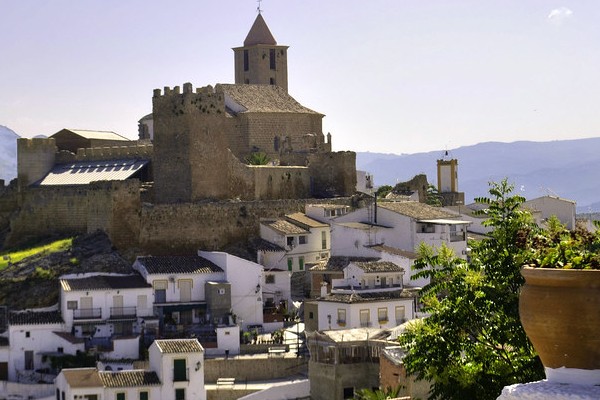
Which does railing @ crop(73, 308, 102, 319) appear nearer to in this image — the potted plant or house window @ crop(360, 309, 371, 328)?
house window @ crop(360, 309, 371, 328)

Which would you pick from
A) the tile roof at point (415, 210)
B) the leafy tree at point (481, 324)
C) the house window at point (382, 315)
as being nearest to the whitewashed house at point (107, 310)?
the house window at point (382, 315)

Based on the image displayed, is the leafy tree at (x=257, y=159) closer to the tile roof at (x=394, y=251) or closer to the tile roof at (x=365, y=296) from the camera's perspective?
the tile roof at (x=394, y=251)

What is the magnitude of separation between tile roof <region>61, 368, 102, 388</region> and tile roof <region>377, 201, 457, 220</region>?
17036 millimetres

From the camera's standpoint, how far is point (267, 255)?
153ft

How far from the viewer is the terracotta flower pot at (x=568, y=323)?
27.9 feet

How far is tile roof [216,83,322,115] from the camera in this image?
62.2m

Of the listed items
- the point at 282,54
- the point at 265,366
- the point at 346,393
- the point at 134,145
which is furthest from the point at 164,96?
the point at 282,54

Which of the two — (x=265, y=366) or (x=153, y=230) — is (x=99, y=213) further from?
(x=265, y=366)

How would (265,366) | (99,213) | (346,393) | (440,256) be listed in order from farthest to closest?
(99,213)
(265,366)
(346,393)
(440,256)

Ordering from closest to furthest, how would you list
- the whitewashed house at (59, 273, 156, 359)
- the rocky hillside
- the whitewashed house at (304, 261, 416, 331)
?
the whitewashed house at (304, 261, 416, 331), the whitewashed house at (59, 273, 156, 359), the rocky hillside

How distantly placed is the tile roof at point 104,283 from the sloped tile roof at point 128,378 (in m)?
6.16

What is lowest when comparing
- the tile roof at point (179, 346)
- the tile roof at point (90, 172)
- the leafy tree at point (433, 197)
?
the tile roof at point (179, 346)

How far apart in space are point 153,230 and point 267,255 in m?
4.60

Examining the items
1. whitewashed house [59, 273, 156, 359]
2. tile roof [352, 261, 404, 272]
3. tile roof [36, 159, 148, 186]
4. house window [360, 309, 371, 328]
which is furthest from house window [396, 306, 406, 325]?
tile roof [36, 159, 148, 186]
